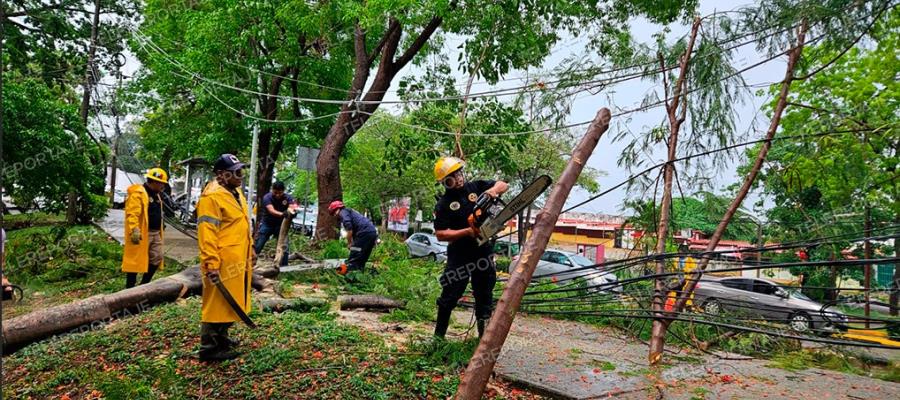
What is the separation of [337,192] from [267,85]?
15.5ft

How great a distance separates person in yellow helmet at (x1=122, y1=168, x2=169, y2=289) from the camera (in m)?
6.67

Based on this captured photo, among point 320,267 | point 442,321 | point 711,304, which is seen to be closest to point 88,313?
point 442,321

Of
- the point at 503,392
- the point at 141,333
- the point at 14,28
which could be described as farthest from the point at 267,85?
the point at 503,392

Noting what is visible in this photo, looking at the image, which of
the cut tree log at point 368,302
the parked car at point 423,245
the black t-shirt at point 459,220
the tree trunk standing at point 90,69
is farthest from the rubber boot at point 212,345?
the parked car at point 423,245

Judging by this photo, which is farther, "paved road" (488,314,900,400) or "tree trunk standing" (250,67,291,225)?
"tree trunk standing" (250,67,291,225)

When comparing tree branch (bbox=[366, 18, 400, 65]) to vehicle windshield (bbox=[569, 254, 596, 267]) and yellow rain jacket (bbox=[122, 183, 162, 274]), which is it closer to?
yellow rain jacket (bbox=[122, 183, 162, 274])

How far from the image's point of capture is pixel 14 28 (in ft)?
40.3

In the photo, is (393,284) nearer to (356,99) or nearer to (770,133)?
(770,133)

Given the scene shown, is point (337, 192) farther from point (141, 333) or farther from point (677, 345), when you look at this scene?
point (677, 345)

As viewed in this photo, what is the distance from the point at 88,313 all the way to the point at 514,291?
501 cm

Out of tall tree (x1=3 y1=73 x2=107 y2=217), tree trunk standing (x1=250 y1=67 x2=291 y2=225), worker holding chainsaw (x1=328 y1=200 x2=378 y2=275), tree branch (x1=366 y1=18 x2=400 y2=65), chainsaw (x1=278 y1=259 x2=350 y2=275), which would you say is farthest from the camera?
tree trunk standing (x1=250 y1=67 x2=291 y2=225)

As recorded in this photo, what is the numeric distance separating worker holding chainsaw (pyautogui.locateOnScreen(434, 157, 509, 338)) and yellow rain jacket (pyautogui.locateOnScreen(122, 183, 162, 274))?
4293 millimetres

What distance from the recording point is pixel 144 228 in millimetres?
6805

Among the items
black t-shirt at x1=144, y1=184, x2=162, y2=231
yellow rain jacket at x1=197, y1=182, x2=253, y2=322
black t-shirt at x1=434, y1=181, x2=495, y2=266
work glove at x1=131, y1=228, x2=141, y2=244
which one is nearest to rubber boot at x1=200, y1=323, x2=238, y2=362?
yellow rain jacket at x1=197, y1=182, x2=253, y2=322
